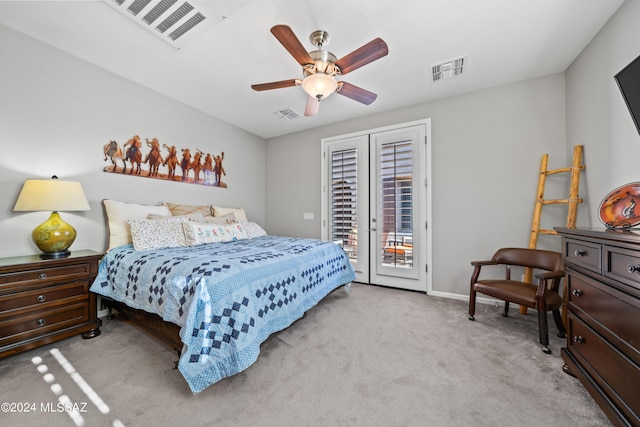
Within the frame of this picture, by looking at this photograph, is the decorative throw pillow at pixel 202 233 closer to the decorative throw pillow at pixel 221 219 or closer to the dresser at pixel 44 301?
the decorative throw pillow at pixel 221 219

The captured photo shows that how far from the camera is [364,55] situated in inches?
71.3

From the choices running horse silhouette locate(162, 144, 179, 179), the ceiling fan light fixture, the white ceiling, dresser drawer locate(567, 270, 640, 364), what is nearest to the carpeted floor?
dresser drawer locate(567, 270, 640, 364)

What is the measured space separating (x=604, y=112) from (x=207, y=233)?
155 inches

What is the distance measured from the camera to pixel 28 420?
1.28m

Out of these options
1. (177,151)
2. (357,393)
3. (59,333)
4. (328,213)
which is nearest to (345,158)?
(328,213)

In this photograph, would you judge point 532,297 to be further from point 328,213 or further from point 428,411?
point 328,213

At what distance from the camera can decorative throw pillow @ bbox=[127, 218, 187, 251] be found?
238cm

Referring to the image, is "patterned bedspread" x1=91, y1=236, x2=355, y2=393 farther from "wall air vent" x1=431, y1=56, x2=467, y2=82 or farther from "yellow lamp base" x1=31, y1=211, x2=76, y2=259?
"wall air vent" x1=431, y1=56, x2=467, y2=82

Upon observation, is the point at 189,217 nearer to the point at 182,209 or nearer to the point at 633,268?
the point at 182,209

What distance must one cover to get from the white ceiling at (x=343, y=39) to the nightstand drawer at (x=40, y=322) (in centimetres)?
241

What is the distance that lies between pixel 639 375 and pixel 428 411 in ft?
3.04

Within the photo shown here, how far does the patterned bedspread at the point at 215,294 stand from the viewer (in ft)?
4.77

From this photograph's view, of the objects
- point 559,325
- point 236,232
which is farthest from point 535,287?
point 236,232

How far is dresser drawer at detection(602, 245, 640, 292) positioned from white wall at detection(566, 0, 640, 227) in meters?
0.92
